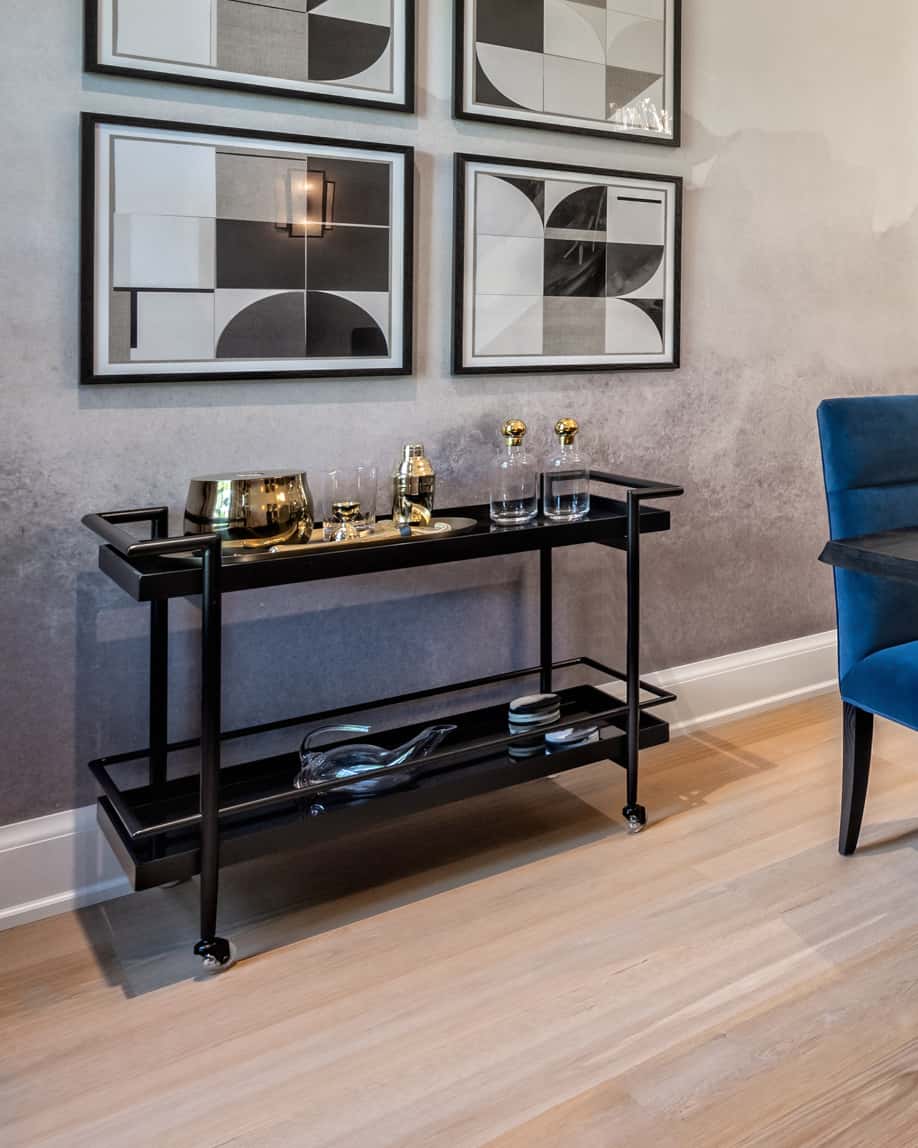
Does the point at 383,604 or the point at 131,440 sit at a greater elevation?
the point at 131,440

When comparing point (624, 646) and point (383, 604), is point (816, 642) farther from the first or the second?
point (383, 604)

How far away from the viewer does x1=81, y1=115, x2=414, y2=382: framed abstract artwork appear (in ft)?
6.00

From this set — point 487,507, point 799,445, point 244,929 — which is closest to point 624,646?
point 487,507

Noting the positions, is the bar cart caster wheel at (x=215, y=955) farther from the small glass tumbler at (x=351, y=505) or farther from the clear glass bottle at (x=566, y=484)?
the clear glass bottle at (x=566, y=484)

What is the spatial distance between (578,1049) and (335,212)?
164cm

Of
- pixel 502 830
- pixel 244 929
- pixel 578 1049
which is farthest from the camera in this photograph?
pixel 502 830

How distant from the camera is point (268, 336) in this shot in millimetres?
2004

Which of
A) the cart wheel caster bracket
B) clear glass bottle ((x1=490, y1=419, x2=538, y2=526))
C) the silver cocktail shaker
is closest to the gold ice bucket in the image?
the silver cocktail shaker

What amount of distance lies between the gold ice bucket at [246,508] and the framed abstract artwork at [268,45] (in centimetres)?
78

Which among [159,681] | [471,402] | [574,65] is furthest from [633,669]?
[574,65]

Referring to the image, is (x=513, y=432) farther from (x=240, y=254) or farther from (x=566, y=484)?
(x=240, y=254)

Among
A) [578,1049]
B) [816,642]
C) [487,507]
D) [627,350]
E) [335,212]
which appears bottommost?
[578,1049]

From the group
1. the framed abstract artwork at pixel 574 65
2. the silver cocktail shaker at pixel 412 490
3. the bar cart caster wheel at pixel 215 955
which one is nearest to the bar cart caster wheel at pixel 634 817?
the silver cocktail shaker at pixel 412 490

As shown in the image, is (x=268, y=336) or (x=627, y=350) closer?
(x=268, y=336)
